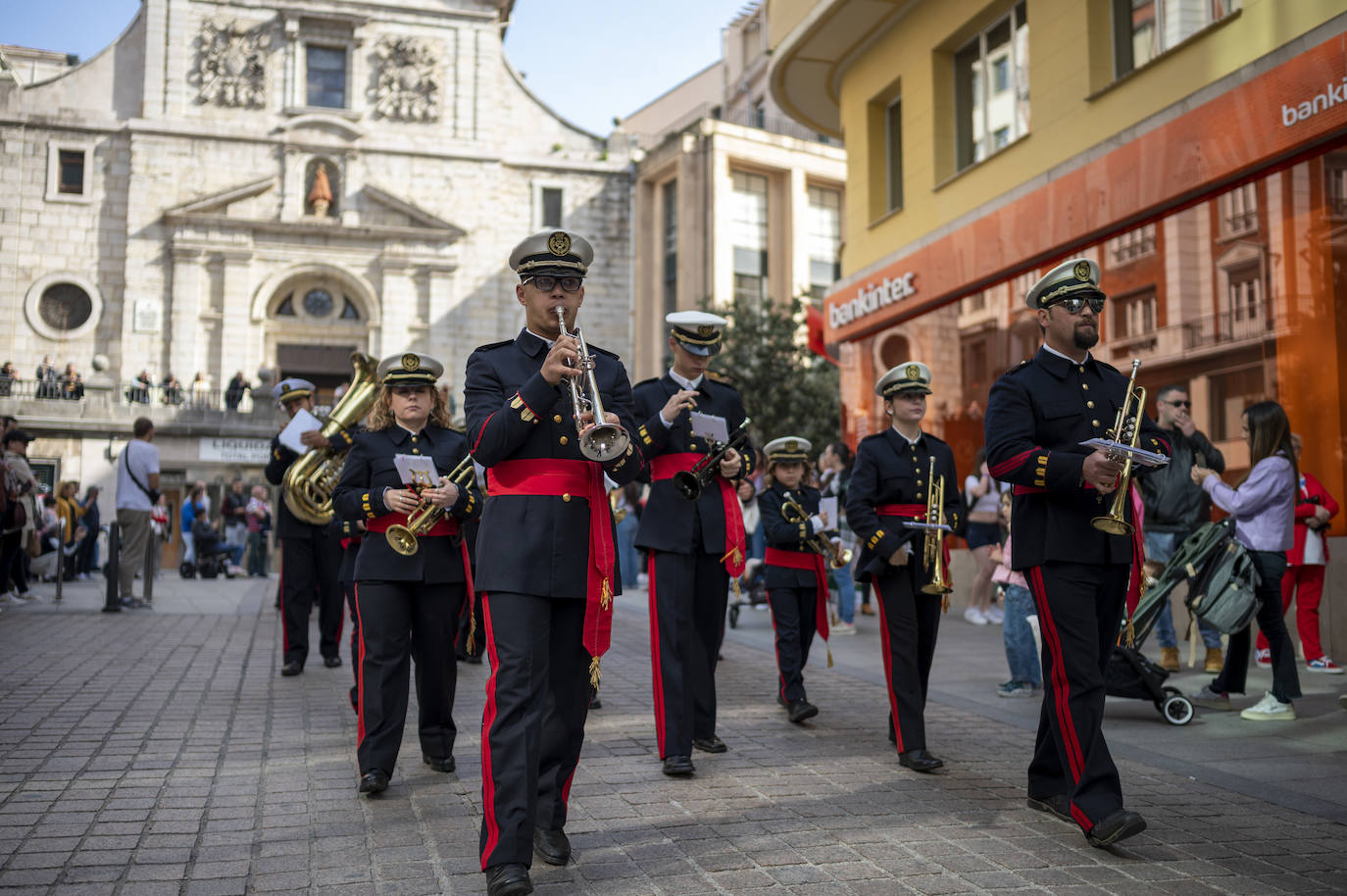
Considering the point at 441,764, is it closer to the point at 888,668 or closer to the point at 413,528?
the point at 413,528

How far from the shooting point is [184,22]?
41.5 meters

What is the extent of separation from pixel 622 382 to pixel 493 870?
5.99 feet

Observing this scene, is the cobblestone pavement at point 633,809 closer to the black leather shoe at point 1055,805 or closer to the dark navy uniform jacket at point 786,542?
the black leather shoe at point 1055,805

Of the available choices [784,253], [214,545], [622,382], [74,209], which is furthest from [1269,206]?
[74,209]

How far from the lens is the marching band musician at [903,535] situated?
20.4ft

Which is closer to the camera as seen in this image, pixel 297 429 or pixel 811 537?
pixel 811 537

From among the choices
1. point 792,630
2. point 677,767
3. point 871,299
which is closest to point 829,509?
point 792,630

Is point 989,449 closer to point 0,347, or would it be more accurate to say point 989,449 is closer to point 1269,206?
point 1269,206

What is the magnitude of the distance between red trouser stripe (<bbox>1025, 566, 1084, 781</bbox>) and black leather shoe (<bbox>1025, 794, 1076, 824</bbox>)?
0.27 metres

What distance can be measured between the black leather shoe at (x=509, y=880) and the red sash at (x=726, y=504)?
2.75 meters

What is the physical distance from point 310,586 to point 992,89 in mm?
11022

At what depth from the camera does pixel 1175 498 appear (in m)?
10.0

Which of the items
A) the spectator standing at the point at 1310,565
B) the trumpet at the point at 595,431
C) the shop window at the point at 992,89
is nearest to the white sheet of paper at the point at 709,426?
the trumpet at the point at 595,431

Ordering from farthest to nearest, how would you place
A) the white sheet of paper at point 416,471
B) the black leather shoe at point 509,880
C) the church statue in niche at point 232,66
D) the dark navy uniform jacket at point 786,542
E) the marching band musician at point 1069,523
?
the church statue in niche at point 232,66
the dark navy uniform jacket at point 786,542
the white sheet of paper at point 416,471
the marching band musician at point 1069,523
the black leather shoe at point 509,880
